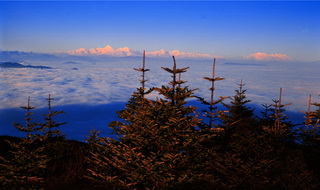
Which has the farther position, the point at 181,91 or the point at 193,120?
the point at 181,91

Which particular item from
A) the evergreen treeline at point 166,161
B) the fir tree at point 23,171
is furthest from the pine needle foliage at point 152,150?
the fir tree at point 23,171

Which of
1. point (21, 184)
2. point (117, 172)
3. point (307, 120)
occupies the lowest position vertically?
point (307, 120)

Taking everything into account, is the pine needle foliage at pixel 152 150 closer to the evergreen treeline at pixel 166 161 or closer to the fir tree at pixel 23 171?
the evergreen treeline at pixel 166 161

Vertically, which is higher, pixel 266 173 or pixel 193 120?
pixel 193 120

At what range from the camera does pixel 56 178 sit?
452 inches

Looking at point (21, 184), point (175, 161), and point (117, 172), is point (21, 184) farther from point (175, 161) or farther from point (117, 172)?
point (175, 161)

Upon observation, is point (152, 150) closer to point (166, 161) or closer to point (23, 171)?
point (166, 161)

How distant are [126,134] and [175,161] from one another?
2.32 meters

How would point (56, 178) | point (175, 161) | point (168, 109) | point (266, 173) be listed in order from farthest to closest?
point (56, 178) → point (266, 173) → point (168, 109) → point (175, 161)

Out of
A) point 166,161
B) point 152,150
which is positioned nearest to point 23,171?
point 152,150

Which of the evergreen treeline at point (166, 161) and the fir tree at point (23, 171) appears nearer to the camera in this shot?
the evergreen treeline at point (166, 161)

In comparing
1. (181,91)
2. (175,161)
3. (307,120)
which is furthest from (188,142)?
(307,120)

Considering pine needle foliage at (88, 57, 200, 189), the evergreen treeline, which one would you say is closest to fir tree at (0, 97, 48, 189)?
the evergreen treeline

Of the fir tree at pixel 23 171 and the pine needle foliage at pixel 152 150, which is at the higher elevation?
the pine needle foliage at pixel 152 150
